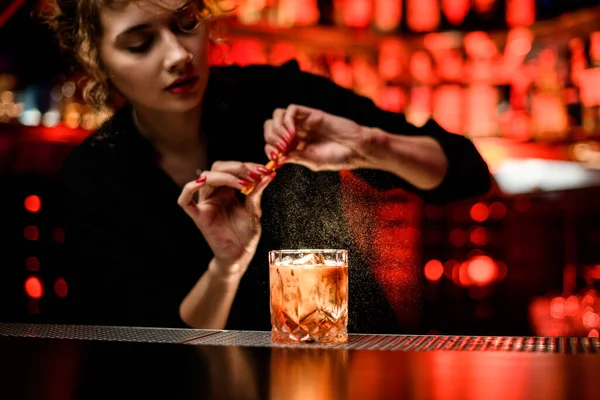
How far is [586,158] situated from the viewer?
13.5 ft

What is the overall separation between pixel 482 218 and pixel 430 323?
0.86 meters

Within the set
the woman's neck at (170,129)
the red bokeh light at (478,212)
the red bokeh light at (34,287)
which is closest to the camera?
the woman's neck at (170,129)

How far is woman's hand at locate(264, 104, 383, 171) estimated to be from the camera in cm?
164

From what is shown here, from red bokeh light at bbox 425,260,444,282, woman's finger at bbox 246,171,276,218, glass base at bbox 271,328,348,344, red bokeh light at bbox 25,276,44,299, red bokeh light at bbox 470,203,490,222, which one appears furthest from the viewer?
red bokeh light at bbox 470,203,490,222

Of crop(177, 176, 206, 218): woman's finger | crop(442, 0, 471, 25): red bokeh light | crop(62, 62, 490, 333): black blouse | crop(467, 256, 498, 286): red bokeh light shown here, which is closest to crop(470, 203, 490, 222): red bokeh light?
crop(467, 256, 498, 286): red bokeh light

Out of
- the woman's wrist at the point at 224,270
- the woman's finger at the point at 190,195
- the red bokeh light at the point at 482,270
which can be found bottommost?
the red bokeh light at the point at 482,270

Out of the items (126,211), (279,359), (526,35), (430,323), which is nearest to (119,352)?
(279,359)

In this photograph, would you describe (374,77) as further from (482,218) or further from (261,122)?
(261,122)

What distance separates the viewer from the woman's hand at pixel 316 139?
5.40 feet

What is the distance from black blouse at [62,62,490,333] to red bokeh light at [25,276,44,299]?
4.78ft

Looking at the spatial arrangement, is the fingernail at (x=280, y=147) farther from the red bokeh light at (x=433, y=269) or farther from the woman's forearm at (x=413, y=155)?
the red bokeh light at (x=433, y=269)

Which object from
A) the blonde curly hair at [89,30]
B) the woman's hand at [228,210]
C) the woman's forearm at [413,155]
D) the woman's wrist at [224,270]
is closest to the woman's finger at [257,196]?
the woman's hand at [228,210]

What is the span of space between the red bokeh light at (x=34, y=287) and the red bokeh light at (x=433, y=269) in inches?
80.6

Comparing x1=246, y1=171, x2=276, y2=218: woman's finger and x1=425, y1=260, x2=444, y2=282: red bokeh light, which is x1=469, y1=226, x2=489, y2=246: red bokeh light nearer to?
x1=425, y1=260, x2=444, y2=282: red bokeh light
